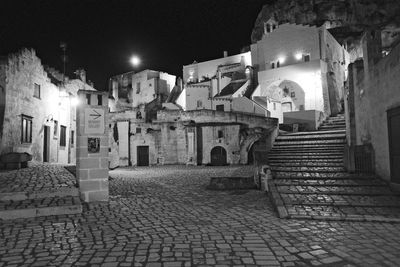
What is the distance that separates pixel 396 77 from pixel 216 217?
685 cm

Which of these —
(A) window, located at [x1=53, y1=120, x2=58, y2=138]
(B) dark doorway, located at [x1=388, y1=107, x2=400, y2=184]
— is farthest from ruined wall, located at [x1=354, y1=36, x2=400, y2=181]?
(A) window, located at [x1=53, y1=120, x2=58, y2=138]

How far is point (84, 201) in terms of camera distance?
775cm

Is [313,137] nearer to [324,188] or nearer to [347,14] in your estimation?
[324,188]

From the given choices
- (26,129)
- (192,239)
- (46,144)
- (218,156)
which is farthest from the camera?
(218,156)

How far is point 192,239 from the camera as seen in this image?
4770 millimetres

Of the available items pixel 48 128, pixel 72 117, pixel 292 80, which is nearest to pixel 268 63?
pixel 292 80

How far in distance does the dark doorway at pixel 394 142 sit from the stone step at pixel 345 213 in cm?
158

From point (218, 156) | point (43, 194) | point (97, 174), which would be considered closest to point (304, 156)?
point (97, 174)

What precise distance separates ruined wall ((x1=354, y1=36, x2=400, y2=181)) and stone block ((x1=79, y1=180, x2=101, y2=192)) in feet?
30.0

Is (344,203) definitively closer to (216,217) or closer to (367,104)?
(216,217)

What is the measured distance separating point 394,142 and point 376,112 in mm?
1599

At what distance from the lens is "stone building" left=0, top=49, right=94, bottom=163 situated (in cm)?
1359

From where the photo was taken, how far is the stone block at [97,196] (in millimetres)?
7836

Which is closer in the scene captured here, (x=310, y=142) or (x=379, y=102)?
A: (x=379, y=102)
